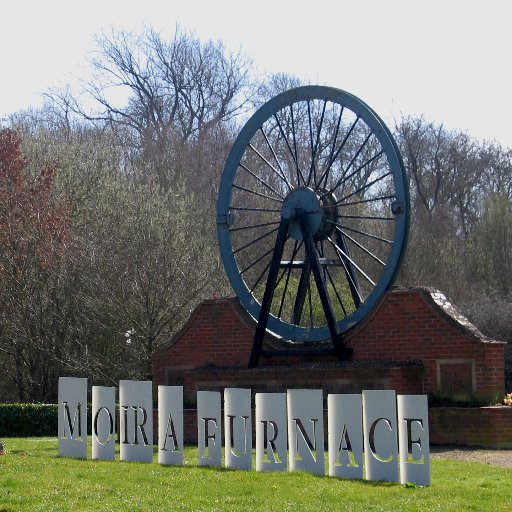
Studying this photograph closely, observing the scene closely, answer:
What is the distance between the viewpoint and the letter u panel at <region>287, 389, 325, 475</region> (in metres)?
12.6

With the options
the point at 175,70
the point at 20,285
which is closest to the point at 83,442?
the point at 20,285

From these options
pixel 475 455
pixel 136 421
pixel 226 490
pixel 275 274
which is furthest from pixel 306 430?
pixel 275 274

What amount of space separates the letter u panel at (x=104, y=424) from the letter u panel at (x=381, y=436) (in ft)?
12.7

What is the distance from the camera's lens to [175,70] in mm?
45594

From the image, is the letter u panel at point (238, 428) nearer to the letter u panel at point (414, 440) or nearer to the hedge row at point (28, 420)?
the letter u panel at point (414, 440)

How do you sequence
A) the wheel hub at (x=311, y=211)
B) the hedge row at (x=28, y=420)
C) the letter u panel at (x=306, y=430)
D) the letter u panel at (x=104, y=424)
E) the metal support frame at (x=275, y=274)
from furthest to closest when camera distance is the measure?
the hedge row at (x=28, y=420), the wheel hub at (x=311, y=211), the metal support frame at (x=275, y=274), the letter u panel at (x=104, y=424), the letter u panel at (x=306, y=430)

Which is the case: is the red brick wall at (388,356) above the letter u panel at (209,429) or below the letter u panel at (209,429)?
above

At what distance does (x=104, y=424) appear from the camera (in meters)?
14.6

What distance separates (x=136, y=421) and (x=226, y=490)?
3207mm

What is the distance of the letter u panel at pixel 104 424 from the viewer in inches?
569

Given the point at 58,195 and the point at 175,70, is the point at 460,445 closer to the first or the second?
the point at 58,195

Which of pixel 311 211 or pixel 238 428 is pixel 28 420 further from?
pixel 238 428

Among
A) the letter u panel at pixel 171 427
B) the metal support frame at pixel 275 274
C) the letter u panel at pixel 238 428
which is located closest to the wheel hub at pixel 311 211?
the metal support frame at pixel 275 274

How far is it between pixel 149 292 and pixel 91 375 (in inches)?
120
